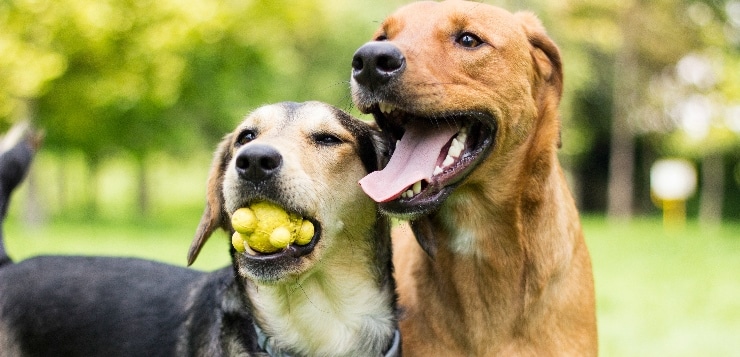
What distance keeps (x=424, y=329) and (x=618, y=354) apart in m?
3.15

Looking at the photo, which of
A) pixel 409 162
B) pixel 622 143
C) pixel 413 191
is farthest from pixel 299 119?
pixel 622 143

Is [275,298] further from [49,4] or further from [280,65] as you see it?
[280,65]

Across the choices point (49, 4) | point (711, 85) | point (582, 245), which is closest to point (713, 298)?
point (582, 245)

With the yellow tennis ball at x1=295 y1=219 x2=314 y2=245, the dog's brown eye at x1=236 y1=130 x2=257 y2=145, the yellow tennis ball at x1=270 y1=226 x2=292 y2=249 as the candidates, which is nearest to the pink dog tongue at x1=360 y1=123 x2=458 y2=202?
the yellow tennis ball at x1=295 y1=219 x2=314 y2=245

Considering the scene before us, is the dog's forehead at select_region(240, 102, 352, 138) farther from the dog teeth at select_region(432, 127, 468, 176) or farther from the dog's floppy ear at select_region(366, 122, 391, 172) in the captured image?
the dog teeth at select_region(432, 127, 468, 176)

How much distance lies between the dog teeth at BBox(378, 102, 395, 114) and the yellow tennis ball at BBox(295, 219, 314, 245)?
68 cm

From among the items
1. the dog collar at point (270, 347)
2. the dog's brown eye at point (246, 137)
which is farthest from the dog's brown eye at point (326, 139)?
the dog collar at point (270, 347)

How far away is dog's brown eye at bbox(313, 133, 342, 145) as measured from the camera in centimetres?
432

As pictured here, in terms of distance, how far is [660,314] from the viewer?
28.6ft

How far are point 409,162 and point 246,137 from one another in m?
1.05

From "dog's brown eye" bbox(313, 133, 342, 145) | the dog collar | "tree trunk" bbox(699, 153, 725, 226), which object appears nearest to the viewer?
the dog collar

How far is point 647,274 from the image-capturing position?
11.9 m

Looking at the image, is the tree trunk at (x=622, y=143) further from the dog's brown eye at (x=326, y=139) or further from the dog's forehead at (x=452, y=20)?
the dog's brown eye at (x=326, y=139)

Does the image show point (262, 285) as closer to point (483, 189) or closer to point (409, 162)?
point (409, 162)
